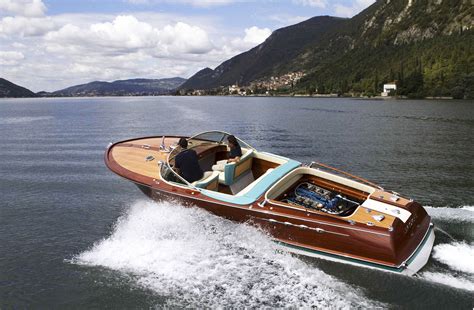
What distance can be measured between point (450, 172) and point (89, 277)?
17.7 m

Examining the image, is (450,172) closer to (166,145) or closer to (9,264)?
(166,145)

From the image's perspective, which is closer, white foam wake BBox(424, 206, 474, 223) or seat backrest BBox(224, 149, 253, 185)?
seat backrest BBox(224, 149, 253, 185)

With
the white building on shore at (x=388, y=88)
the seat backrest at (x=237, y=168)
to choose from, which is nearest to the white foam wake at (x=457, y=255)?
the seat backrest at (x=237, y=168)

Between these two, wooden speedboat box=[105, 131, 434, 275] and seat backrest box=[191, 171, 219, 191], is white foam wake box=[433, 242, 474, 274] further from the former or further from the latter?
seat backrest box=[191, 171, 219, 191]

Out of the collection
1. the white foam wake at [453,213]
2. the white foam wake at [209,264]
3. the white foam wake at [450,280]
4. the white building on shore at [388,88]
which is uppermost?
the white foam wake at [209,264]

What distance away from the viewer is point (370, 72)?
169 m

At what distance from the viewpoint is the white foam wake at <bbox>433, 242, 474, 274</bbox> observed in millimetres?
8812

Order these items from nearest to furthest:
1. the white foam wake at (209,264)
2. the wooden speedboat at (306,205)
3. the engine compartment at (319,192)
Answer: the white foam wake at (209,264) → the wooden speedboat at (306,205) → the engine compartment at (319,192)

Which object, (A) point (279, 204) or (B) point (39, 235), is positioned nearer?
(A) point (279, 204)

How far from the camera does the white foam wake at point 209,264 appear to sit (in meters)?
8.06

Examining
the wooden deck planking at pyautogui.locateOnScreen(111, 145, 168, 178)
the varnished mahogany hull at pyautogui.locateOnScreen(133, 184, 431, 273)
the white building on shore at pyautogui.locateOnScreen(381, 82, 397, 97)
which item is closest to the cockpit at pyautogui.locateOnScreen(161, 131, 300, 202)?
the varnished mahogany hull at pyautogui.locateOnScreen(133, 184, 431, 273)

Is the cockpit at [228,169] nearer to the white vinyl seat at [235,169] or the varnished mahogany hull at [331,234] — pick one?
the white vinyl seat at [235,169]

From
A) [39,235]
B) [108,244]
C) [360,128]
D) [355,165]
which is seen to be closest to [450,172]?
[355,165]

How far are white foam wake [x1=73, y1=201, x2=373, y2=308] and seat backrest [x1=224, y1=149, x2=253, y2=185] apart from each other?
1.71 m
